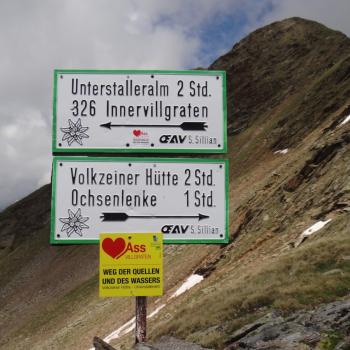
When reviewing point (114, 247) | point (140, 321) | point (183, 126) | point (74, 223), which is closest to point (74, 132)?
point (74, 223)

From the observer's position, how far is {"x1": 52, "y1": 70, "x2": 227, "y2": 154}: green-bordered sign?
9516 mm

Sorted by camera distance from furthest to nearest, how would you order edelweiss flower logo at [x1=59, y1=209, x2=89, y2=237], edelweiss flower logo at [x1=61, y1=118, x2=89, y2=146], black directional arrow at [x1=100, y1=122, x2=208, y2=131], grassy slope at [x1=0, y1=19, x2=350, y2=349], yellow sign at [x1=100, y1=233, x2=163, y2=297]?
grassy slope at [x1=0, y1=19, x2=350, y2=349], black directional arrow at [x1=100, y1=122, x2=208, y2=131], edelweiss flower logo at [x1=61, y1=118, x2=89, y2=146], edelweiss flower logo at [x1=59, y1=209, x2=89, y2=237], yellow sign at [x1=100, y1=233, x2=163, y2=297]

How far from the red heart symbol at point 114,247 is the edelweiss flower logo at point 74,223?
0.52 meters

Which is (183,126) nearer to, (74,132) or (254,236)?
(74,132)

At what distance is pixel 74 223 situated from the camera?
30.3 feet

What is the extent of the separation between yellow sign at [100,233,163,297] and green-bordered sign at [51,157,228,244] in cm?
40

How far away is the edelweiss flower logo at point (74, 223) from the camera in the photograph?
362 inches

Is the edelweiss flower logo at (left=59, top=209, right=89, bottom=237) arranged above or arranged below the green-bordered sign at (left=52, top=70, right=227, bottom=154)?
below

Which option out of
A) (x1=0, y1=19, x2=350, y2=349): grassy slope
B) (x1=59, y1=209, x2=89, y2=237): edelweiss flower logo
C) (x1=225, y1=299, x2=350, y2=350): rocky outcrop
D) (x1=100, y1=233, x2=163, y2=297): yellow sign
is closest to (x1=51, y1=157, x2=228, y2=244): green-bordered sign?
(x1=59, y1=209, x2=89, y2=237): edelweiss flower logo

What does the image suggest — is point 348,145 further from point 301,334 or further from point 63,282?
point 63,282

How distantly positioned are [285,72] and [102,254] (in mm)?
85273

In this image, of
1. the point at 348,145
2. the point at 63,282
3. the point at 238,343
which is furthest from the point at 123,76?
the point at 63,282

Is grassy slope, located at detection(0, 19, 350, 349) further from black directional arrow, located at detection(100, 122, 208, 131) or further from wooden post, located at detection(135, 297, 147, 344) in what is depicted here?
black directional arrow, located at detection(100, 122, 208, 131)

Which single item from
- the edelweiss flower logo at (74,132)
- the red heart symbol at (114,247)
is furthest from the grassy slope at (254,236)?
the edelweiss flower logo at (74,132)
